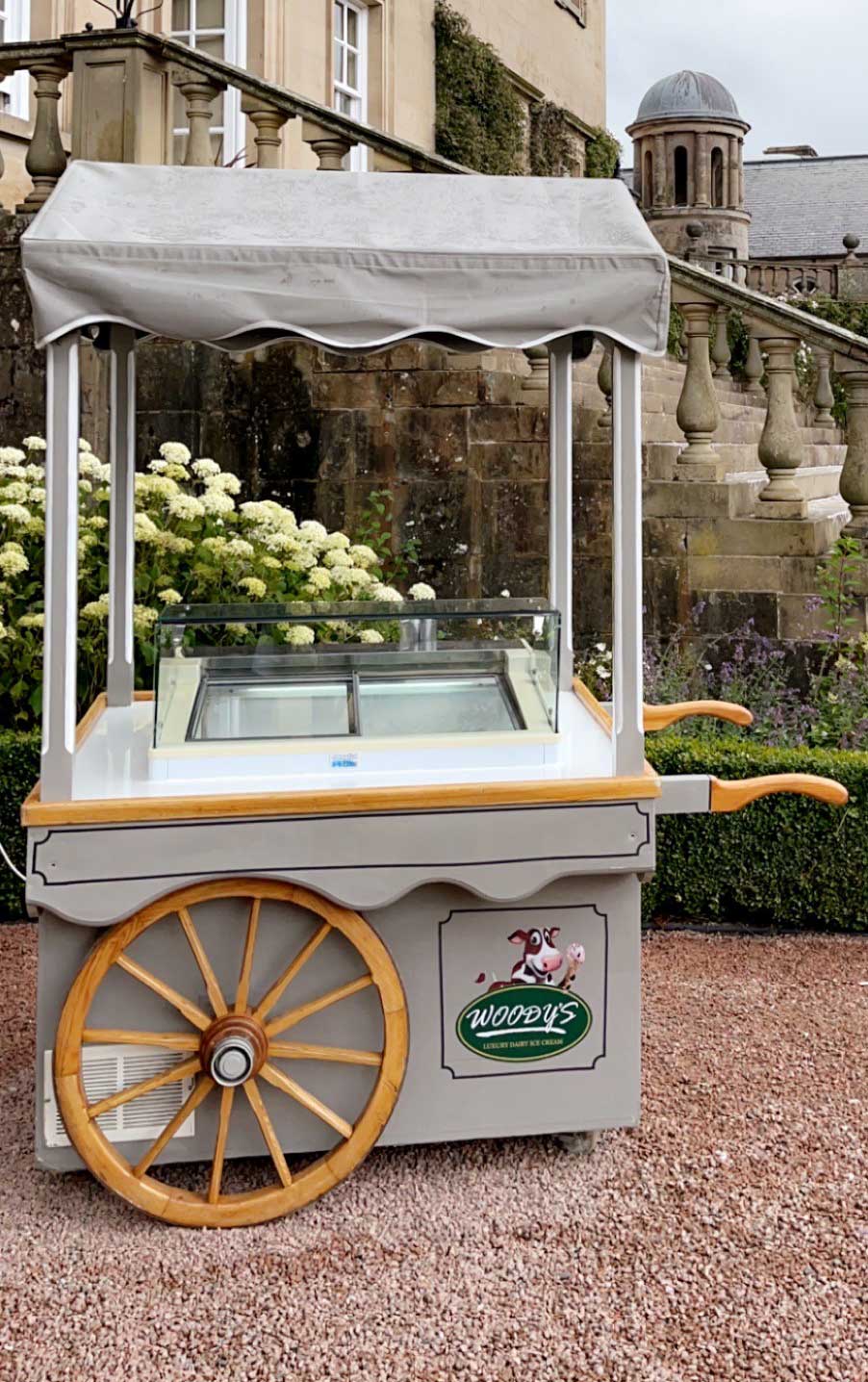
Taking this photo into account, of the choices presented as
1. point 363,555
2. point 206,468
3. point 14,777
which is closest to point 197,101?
point 206,468

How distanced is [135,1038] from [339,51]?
1345 centimetres

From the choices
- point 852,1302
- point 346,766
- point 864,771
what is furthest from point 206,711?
point 864,771

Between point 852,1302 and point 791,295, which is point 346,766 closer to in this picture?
point 852,1302

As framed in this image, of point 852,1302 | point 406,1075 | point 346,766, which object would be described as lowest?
point 852,1302

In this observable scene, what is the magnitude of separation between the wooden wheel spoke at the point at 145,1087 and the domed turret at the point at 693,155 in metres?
47.4

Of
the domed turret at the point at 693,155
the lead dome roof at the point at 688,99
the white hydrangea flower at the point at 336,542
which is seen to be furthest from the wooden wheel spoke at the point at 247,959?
the lead dome roof at the point at 688,99

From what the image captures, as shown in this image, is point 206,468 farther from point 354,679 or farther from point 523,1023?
point 523,1023

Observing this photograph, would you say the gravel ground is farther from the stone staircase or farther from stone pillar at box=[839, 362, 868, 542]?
stone pillar at box=[839, 362, 868, 542]

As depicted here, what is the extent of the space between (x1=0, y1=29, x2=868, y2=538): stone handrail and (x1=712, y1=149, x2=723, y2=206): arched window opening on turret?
43.9 meters

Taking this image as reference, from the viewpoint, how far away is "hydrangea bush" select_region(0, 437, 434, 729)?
5.62 meters

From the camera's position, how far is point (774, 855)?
215 inches

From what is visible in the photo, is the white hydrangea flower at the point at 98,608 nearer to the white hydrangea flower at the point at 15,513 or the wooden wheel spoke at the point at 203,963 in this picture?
the white hydrangea flower at the point at 15,513

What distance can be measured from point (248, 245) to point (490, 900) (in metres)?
1.53

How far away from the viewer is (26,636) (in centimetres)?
561
